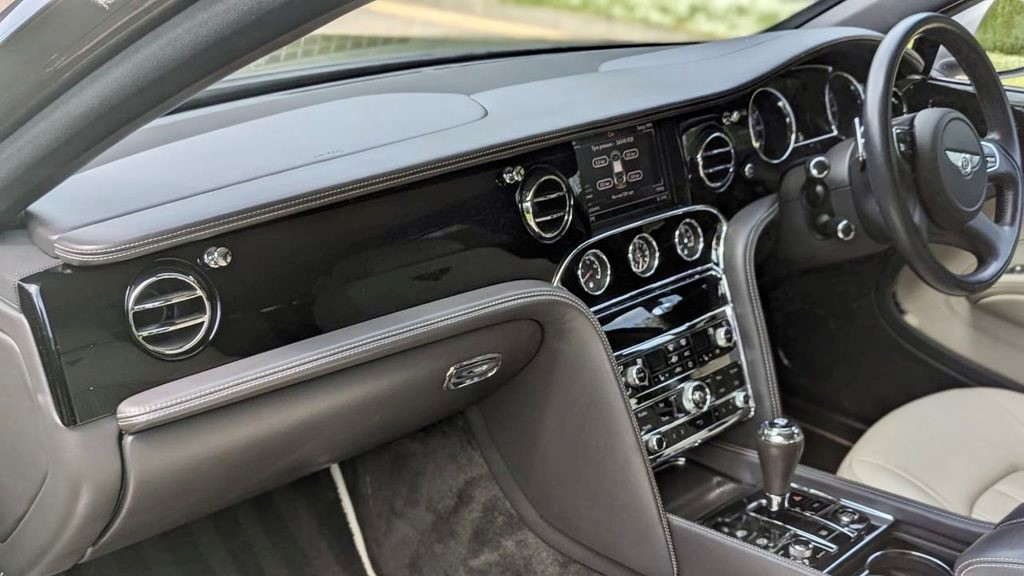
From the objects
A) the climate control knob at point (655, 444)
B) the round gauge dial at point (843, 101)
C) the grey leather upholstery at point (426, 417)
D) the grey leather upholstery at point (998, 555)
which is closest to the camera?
the grey leather upholstery at point (998, 555)

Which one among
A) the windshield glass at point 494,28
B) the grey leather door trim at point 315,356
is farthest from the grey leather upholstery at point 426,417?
the windshield glass at point 494,28

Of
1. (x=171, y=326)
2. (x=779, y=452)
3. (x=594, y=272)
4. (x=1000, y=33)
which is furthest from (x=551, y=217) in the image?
(x=1000, y=33)

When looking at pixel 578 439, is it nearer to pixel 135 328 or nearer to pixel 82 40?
pixel 135 328

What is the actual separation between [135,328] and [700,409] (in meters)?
1.09

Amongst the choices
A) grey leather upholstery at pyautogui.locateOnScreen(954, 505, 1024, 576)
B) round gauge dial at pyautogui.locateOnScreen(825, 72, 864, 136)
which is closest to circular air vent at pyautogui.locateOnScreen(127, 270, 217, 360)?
grey leather upholstery at pyautogui.locateOnScreen(954, 505, 1024, 576)

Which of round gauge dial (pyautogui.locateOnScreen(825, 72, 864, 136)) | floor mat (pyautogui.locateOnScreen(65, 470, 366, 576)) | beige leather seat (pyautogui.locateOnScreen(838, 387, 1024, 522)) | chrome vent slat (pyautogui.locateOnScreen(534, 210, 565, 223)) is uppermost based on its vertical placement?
chrome vent slat (pyautogui.locateOnScreen(534, 210, 565, 223))

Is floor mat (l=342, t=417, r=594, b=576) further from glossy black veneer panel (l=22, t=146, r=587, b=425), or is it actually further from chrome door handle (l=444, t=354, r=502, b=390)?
glossy black veneer panel (l=22, t=146, r=587, b=425)

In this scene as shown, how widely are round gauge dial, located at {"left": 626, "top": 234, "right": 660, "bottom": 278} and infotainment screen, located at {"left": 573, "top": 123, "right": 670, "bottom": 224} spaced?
0.20 ft

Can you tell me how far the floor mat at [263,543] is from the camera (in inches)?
78.0

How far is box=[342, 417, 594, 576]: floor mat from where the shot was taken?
1.98 m

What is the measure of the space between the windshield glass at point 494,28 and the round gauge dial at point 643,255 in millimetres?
641

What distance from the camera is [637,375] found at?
1790 mm

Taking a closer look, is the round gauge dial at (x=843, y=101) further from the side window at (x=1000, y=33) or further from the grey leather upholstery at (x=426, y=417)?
the grey leather upholstery at (x=426, y=417)

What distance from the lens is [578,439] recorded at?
5.70ft
